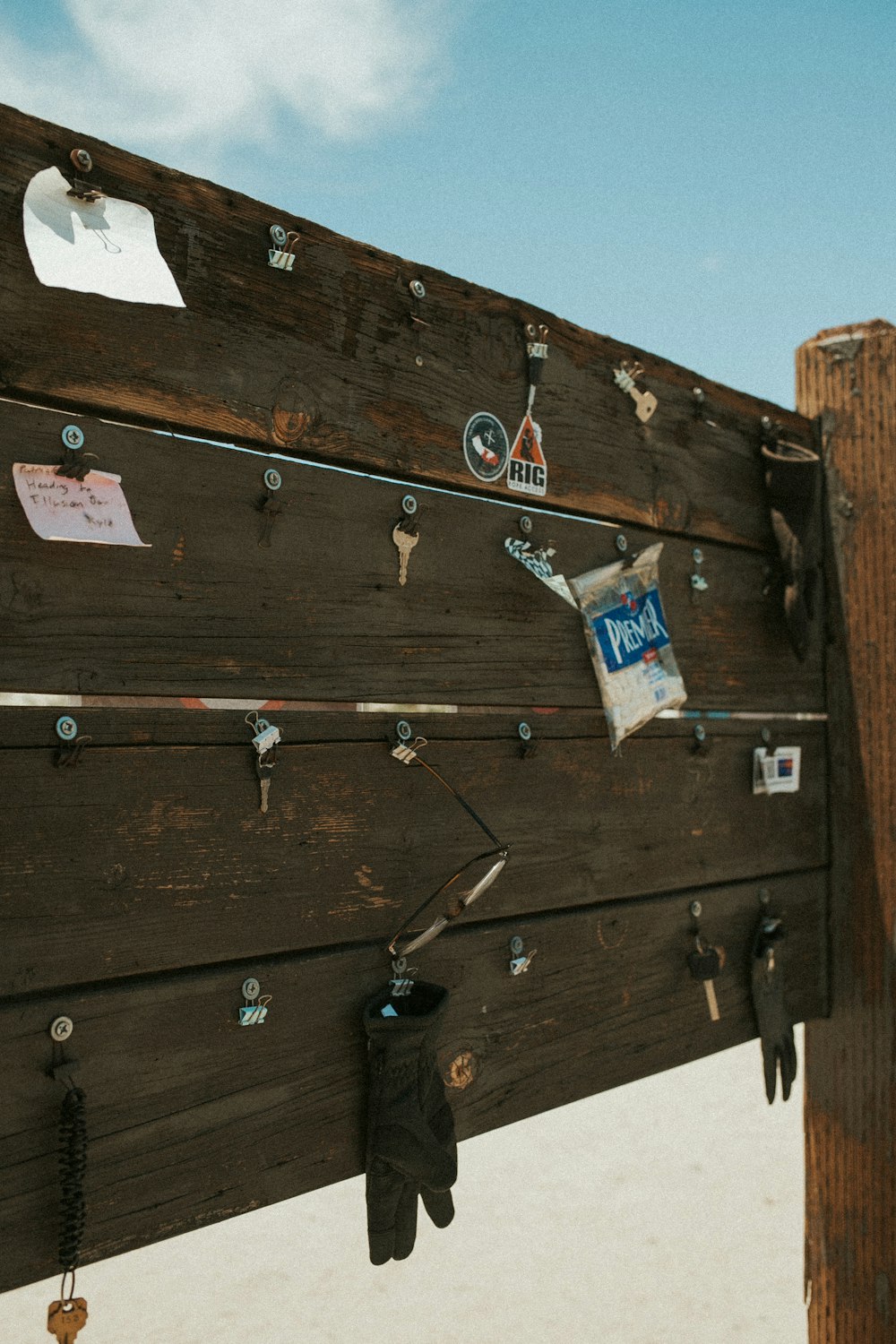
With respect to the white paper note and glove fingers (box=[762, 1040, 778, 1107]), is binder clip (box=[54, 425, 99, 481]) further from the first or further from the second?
glove fingers (box=[762, 1040, 778, 1107])

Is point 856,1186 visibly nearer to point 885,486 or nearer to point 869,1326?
point 869,1326

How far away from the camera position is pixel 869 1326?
2.52 meters

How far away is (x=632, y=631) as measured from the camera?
2256 millimetres

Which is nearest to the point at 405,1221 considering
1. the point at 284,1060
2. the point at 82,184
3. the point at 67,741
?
the point at 284,1060

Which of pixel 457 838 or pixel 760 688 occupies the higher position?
pixel 760 688

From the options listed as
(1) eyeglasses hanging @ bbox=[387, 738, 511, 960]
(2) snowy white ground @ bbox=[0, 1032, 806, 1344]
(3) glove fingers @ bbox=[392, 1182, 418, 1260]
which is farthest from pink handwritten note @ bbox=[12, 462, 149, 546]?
(2) snowy white ground @ bbox=[0, 1032, 806, 1344]

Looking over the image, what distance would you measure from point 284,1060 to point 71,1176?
0.36 metres

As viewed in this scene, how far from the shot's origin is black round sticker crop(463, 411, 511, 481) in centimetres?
199

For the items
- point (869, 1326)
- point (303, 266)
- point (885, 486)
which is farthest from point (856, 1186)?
point (303, 266)

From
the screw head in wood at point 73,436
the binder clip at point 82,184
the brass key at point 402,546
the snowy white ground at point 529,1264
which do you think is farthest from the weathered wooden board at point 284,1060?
the snowy white ground at point 529,1264

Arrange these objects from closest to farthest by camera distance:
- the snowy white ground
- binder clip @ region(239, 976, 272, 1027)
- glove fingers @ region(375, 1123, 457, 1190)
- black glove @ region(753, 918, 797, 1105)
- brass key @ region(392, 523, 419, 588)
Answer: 1. binder clip @ region(239, 976, 272, 1027)
2. glove fingers @ region(375, 1123, 457, 1190)
3. brass key @ region(392, 523, 419, 588)
4. black glove @ region(753, 918, 797, 1105)
5. the snowy white ground

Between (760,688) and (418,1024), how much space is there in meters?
1.25

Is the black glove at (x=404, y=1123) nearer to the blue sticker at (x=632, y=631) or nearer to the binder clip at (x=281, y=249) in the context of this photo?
the blue sticker at (x=632, y=631)

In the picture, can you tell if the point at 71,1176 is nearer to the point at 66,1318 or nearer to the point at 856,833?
the point at 66,1318
